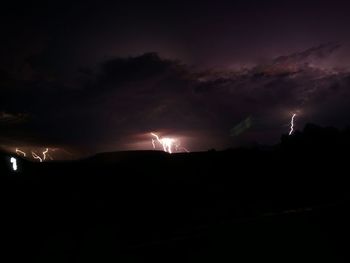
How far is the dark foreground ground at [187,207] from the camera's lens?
17.3ft

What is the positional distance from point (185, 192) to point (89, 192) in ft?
14.2

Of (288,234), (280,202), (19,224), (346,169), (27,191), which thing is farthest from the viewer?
(346,169)

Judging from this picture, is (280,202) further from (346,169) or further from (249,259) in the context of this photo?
(249,259)

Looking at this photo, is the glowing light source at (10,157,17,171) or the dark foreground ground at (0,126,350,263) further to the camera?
the glowing light source at (10,157,17,171)

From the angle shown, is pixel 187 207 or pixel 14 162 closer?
pixel 187 207

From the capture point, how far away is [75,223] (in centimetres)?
1084

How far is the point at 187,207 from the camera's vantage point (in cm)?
1287

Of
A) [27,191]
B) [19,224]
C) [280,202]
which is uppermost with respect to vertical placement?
[27,191]

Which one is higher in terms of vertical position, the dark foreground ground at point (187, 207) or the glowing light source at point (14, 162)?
the glowing light source at point (14, 162)

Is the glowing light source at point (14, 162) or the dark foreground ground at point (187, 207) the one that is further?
the glowing light source at point (14, 162)

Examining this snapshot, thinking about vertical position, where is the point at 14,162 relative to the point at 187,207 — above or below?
above

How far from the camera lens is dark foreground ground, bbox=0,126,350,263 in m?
5.27

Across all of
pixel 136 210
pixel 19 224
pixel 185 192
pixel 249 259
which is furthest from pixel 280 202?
pixel 19 224

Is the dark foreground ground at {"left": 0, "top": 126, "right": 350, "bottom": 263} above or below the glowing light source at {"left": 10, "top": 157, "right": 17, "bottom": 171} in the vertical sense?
below
